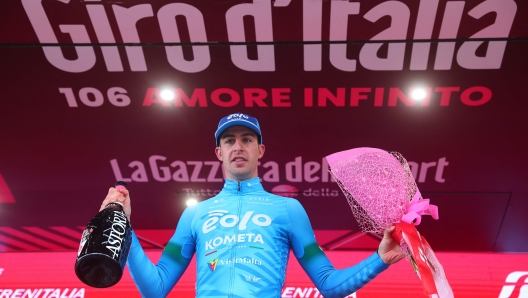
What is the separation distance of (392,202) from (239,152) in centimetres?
85

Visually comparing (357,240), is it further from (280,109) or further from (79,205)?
(79,205)

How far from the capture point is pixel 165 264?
6.71 feet

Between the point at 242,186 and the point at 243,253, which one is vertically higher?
the point at 242,186

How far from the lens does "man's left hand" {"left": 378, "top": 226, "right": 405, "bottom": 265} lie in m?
1.66

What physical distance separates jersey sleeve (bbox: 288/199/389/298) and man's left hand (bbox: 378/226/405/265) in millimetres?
33

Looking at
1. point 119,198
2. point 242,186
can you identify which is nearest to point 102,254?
point 119,198

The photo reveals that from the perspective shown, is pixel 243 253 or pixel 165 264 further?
pixel 165 264

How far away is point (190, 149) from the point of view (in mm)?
3562

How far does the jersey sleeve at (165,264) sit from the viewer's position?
1.78 meters

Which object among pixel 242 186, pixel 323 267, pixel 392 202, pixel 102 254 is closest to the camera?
pixel 102 254

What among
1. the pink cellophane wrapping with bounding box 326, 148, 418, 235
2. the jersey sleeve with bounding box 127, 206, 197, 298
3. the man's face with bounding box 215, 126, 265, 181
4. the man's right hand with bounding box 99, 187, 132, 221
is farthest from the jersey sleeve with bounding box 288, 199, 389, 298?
the man's right hand with bounding box 99, 187, 132, 221

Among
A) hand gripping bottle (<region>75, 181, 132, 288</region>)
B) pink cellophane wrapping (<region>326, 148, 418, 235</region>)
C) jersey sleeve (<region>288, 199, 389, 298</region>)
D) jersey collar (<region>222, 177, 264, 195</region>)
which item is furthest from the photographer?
jersey collar (<region>222, 177, 264, 195</region>)

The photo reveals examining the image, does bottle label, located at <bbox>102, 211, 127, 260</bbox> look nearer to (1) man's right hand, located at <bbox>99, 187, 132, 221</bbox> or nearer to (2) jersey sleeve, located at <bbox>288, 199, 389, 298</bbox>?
(1) man's right hand, located at <bbox>99, 187, 132, 221</bbox>

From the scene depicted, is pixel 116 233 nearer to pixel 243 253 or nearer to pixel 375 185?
pixel 243 253
